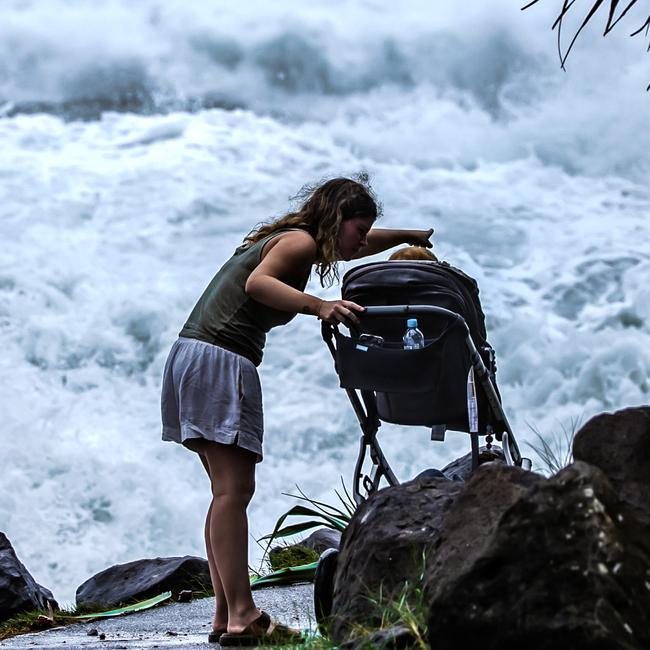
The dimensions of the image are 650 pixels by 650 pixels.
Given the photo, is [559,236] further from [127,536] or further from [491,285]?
[127,536]

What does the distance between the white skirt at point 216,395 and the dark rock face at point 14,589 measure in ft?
8.55

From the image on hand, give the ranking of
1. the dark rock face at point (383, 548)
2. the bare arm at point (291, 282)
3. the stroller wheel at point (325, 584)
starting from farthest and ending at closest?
the bare arm at point (291, 282), the stroller wheel at point (325, 584), the dark rock face at point (383, 548)

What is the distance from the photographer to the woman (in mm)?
3816

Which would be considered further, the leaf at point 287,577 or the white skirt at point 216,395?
the leaf at point 287,577

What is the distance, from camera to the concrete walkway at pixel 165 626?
173 inches

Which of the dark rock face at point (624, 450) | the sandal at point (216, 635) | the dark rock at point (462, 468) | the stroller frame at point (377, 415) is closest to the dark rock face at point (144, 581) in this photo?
the dark rock at point (462, 468)

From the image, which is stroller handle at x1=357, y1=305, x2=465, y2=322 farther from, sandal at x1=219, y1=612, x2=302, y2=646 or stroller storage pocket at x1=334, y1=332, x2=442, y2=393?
sandal at x1=219, y1=612, x2=302, y2=646

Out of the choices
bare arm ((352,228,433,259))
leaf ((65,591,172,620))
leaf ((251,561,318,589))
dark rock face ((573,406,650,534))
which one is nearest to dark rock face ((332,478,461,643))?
dark rock face ((573,406,650,534))

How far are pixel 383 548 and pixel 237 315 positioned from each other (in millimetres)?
1128

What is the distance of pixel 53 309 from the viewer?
17344mm

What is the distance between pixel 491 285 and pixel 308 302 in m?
15.2

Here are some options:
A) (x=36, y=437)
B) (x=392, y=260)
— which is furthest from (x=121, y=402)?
(x=392, y=260)

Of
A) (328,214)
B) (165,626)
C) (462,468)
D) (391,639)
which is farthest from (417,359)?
(462,468)

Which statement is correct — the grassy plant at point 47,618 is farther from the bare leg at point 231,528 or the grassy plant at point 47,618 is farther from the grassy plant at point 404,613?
the grassy plant at point 404,613
